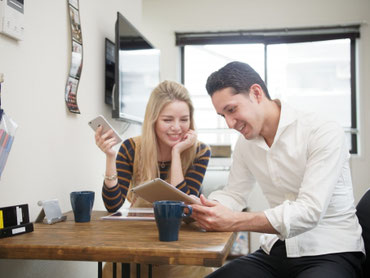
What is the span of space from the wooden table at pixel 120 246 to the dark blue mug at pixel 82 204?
0.14 m

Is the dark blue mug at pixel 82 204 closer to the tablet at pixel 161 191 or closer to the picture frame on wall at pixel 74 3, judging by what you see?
the tablet at pixel 161 191

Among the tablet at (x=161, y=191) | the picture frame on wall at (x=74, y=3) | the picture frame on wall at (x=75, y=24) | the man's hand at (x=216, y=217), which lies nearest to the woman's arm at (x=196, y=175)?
the tablet at (x=161, y=191)

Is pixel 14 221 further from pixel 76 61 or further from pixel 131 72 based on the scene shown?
pixel 131 72

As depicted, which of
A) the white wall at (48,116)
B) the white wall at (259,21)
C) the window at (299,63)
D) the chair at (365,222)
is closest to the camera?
the chair at (365,222)

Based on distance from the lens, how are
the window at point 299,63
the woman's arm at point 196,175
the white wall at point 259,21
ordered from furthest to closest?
the window at point 299,63
the white wall at point 259,21
the woman's arm at point 196,175

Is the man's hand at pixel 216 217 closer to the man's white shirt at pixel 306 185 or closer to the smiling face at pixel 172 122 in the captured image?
the man's white shirt at pixel 306 185

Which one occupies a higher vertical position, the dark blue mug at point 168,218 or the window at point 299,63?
the window at point 299,63

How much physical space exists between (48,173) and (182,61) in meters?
2.72

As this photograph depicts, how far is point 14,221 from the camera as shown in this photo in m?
1.17

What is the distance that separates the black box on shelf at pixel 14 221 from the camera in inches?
44.3

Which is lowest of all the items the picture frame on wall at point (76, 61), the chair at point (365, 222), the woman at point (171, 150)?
the chair at point (365, 222)

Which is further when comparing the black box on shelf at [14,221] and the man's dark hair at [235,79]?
the man's dark hair at [235,79]

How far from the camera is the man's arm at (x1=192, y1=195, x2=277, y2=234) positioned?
1.16 m

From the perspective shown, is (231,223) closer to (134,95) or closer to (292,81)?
(134,95)
